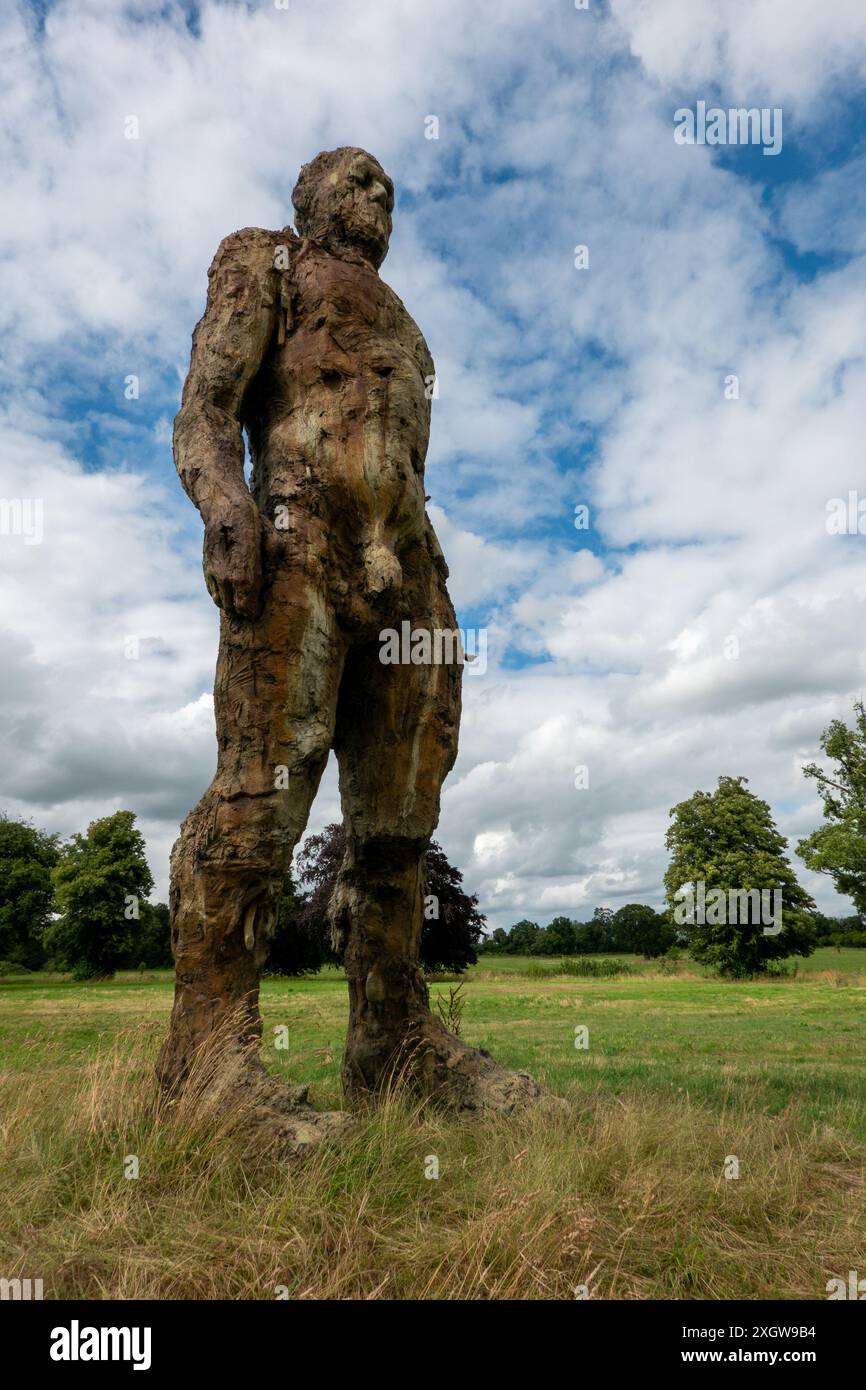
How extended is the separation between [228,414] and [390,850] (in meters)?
2.92

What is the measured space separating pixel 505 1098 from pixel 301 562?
3.41 m

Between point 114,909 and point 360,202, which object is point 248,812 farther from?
point 114,909

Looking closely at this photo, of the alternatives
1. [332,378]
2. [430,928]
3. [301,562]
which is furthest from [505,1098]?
[430,928]

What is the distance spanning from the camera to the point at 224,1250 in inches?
126

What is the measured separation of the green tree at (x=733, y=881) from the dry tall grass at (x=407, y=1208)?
120 ft

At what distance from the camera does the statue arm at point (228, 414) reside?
4918 millimetres

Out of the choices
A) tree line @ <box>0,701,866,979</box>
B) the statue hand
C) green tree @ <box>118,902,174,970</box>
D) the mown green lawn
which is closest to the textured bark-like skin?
the statue hand

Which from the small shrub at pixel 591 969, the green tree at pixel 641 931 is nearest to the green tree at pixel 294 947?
the small shrub at pixel 591 969

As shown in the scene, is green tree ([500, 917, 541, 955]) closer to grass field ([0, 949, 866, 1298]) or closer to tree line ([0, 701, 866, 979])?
tree line ([0, 701, 866, 979])

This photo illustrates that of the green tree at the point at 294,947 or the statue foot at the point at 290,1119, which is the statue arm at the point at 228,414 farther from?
the green tree at the point at 294,947

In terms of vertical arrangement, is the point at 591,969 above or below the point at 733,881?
below

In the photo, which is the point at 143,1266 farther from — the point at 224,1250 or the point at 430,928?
the point at 430,928

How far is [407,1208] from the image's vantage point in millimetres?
3648

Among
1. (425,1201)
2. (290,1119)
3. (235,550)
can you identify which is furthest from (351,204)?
(425,1201)
